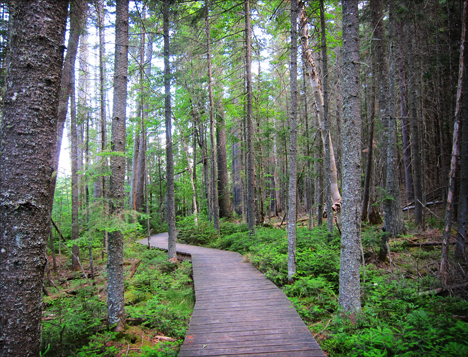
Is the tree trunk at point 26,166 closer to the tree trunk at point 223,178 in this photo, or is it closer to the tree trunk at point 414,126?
the tree trunk at point 414,126

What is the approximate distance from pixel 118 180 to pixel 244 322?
3.63 m

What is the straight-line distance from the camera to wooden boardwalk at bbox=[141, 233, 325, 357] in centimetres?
361

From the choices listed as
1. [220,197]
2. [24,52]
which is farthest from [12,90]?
[220,197]

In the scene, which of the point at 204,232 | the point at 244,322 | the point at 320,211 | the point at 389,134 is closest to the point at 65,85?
the point at 244,322

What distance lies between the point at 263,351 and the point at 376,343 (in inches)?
63.3

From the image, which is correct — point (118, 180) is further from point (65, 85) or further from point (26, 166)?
point (65, 85)

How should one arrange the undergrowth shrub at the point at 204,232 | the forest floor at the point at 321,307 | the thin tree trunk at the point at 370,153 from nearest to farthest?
the forest floor at the point at 321,307 < the thin tree trunk at the point at 370,153 < the undergrowth shrub at the point at 204,232

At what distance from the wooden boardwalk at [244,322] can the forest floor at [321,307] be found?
0.33 metres

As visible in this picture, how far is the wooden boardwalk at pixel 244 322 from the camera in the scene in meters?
3.61

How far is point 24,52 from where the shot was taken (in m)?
2.31

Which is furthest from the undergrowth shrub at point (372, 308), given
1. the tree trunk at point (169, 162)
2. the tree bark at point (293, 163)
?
the tree trunk at point (169, 162)

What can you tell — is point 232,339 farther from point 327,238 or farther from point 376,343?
point 327,238

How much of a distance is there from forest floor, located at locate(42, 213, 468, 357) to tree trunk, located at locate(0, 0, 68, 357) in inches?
71.2

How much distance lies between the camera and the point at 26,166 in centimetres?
229
